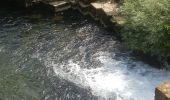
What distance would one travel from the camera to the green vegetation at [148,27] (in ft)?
50.1

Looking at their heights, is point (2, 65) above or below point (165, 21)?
below

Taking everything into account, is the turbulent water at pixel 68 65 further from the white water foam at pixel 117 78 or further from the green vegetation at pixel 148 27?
the green vegetation at pixel 148 27

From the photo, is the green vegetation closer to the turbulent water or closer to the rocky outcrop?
the turbulent water

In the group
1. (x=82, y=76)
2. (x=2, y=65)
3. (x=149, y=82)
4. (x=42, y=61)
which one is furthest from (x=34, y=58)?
(x=149, y=82)

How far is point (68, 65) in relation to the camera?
17.0m

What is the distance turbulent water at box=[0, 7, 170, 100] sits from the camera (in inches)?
589

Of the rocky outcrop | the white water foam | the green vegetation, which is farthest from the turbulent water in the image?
the rocky outcrop

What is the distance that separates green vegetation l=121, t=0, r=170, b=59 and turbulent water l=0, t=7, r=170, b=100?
1016 mm

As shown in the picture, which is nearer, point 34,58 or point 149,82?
point 149,82

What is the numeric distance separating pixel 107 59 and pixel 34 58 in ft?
11.7

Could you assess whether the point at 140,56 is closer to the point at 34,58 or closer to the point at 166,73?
the point at 166,73

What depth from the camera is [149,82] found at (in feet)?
50.5

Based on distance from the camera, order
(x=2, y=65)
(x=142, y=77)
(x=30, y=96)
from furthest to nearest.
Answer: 1. (x=2, y=65)
2. (x=142, y=77)
3. (x=30, y=96)

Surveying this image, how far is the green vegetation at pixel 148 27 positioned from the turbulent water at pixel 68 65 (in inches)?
40.0
